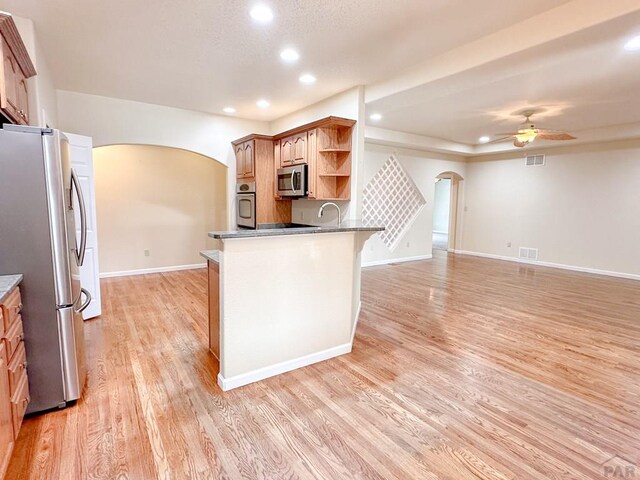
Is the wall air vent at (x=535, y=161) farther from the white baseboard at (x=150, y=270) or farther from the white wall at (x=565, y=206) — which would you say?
the white baseboard at (x=150, y=270)

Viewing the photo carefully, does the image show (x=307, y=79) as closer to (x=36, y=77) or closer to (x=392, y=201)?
(x=36, y=77)

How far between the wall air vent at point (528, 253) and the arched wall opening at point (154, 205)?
662 centimetres

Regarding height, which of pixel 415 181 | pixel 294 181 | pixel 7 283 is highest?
pixel 415 181

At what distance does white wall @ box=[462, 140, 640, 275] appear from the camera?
20.1ft

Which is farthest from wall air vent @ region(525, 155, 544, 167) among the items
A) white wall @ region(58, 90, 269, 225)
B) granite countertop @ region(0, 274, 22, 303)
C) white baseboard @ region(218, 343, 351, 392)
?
granite countertop @ region(0, 274, 22, 303)

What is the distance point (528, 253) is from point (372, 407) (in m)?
6.91

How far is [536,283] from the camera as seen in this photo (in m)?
5.63

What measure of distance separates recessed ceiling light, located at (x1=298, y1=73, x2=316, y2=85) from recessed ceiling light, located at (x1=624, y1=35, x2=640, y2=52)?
2.83 metres

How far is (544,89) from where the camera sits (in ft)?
12.9

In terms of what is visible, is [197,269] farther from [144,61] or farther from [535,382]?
[535,382]

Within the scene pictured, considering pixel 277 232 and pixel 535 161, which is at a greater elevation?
pixel 535 161

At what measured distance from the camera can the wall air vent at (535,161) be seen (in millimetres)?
7207

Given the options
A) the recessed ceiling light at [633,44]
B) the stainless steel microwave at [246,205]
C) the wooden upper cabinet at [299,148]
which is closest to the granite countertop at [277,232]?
the wooden upper cabinet at [299,148]

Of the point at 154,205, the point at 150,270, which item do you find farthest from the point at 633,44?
the point at 150,270
